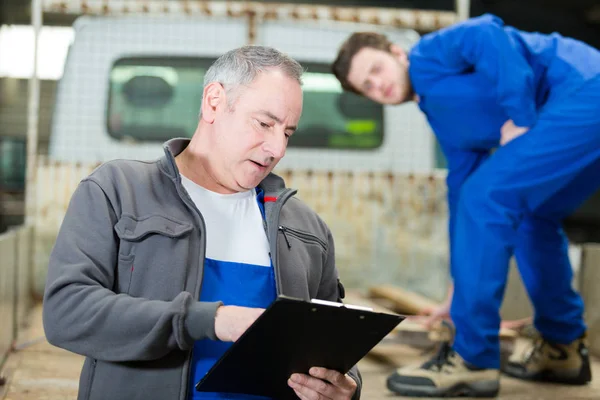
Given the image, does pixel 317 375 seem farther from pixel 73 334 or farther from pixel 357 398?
pixel 73 334

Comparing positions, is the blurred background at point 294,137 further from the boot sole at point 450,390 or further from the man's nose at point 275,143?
the man's nose at point 275,143

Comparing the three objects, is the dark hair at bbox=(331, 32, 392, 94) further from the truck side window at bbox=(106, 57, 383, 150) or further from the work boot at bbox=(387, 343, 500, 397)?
the truck side window at bbox=(106, 57, 383, 150)

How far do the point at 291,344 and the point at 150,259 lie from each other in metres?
0.34

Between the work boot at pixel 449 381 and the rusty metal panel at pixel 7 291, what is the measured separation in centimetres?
142

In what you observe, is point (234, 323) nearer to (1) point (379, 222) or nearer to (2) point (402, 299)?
(2) point (402, 299)

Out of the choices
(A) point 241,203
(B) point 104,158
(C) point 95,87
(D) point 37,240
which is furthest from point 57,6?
(A) point 241,203

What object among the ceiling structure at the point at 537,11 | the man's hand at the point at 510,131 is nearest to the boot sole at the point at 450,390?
the man's hand at the point at 510,131

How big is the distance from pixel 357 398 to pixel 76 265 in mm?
628

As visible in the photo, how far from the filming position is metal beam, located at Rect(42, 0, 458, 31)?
13.8ft

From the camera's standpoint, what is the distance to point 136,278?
1.45m

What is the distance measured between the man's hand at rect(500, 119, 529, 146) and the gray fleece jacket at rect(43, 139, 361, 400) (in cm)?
131

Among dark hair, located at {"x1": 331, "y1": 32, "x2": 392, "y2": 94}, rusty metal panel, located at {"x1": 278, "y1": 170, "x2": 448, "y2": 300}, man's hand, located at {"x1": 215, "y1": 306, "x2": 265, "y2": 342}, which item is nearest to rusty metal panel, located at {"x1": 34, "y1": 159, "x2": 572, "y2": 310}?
rusty metal panel, located at {"x1": 278, "y1": 170, "x2": 448, "y2": 300}

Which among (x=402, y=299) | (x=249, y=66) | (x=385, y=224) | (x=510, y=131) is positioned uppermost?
(x=249, y=66)

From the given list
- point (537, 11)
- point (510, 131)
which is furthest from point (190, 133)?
point (537, 11)
